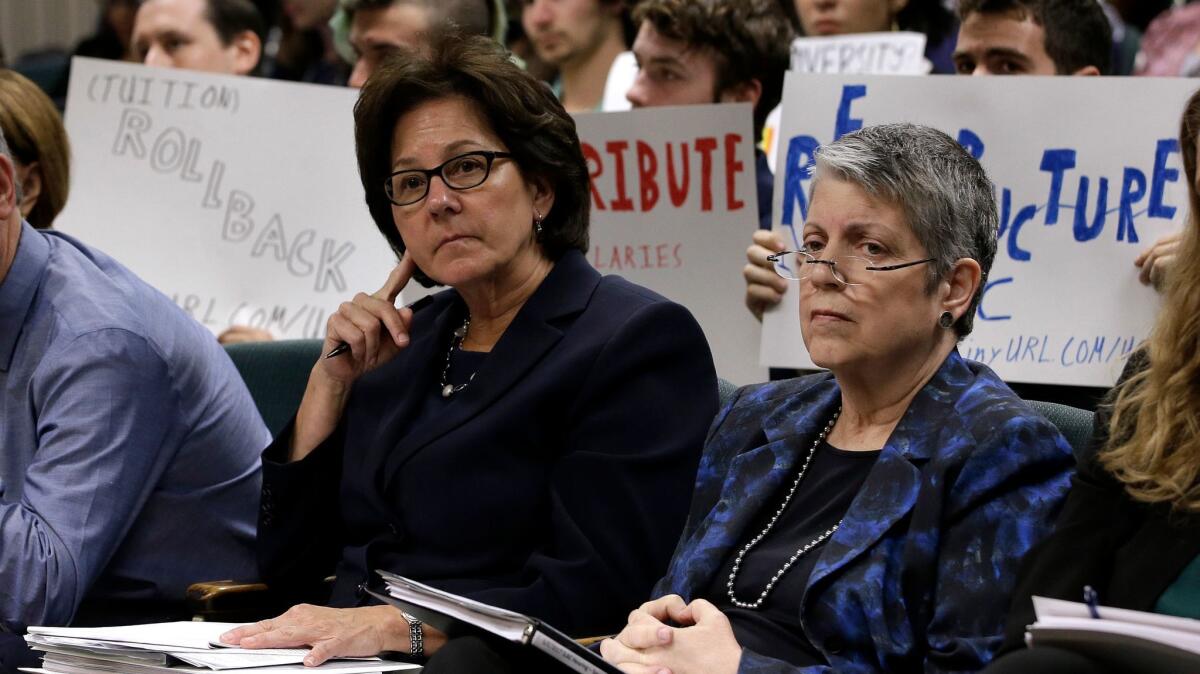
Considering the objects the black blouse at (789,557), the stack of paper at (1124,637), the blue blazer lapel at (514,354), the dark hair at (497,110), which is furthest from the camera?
the dark hair at (497,110)

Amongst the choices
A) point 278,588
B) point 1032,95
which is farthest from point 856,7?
point 278,588

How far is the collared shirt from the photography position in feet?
10.5

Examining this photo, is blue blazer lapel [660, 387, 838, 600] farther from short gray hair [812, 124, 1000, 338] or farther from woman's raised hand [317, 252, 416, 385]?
woman's raised hand [317, 252, 416, 385]

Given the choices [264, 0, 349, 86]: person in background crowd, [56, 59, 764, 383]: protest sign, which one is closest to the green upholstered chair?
[56, 59, 764, 383]: protest sign

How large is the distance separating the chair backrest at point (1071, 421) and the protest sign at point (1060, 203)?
777 mm

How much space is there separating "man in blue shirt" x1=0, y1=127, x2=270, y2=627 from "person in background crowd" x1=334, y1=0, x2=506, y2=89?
1918 mm

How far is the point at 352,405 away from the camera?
3465mm

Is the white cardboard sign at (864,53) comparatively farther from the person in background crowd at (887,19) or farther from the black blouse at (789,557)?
the black blouse at (789,557)

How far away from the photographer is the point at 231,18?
6.44 m

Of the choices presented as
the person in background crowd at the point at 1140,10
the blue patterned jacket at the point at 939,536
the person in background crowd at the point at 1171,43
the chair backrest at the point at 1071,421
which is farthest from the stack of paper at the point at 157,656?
the person in background crowd at the point at 1140,10

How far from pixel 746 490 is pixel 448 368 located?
0.78 meters

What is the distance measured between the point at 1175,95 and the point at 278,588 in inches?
91.7

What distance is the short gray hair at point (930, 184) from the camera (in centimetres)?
269

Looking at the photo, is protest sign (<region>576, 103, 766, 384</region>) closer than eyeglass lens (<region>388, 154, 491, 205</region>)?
No
